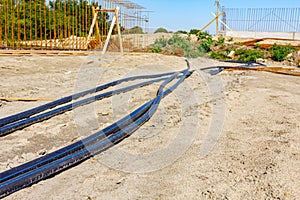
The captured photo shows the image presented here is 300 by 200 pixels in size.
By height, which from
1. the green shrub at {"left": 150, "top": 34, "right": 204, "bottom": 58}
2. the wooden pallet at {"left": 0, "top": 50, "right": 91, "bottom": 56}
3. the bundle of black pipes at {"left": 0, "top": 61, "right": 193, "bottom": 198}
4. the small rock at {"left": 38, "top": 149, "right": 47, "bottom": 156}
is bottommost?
the small rock at {"left": 38, "top": 149, "right": 47, "bottom": 156}

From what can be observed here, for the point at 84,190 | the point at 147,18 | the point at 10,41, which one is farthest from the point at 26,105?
the point at 147,18

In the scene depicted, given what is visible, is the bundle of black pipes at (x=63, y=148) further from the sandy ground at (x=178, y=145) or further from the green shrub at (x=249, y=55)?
the green shrub at (x=249, y=55)

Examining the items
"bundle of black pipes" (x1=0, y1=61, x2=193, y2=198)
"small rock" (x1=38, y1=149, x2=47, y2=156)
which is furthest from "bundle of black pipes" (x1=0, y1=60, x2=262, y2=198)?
"small rock" (x1=38, y1=149, x2=47, y2=156)

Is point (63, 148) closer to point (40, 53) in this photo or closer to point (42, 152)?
point (42, 152)

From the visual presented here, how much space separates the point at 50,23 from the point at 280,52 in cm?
943

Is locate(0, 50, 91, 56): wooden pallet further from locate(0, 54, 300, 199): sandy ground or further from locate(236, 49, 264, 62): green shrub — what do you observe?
locate(236, 49, 264, 62): green shrub

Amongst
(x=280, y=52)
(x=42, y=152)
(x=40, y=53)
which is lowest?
(x=42, y=152)

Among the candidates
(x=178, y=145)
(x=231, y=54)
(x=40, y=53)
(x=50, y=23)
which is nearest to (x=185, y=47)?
(x=231, y=54)

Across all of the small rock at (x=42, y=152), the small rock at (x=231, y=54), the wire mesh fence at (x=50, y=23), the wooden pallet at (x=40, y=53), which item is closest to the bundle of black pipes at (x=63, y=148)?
the small rock at (x=42, y=152)

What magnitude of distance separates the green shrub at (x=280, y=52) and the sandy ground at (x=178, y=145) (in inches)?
301

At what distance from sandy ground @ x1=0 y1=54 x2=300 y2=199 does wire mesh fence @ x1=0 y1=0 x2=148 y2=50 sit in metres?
3.83

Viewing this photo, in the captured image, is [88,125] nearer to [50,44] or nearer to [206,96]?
[206,96]

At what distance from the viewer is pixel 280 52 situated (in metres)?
13.6

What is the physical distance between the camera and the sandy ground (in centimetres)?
229
